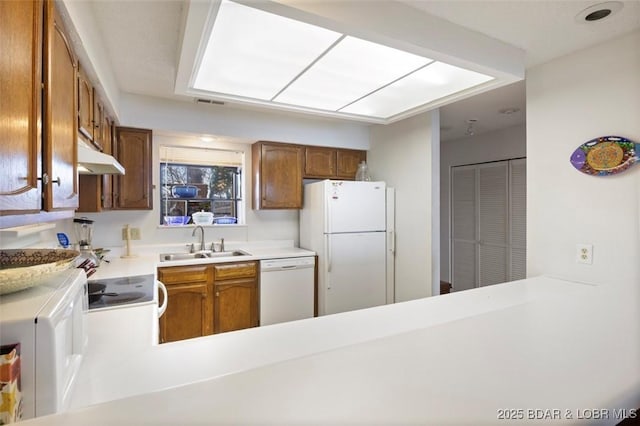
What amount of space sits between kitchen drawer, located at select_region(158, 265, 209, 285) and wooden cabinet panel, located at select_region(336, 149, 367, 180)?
1.93 m

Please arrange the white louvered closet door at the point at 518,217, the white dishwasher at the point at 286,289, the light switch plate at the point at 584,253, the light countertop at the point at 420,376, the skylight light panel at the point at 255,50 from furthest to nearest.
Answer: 1. the white louvered closet door at the point at 518,217
2. the white dishwasher at the point at 286,289
3. the light switch plate at the point at 584,253
4. the skylight light panel at the point at 255,50
5. the light countertop at the point at 420,376

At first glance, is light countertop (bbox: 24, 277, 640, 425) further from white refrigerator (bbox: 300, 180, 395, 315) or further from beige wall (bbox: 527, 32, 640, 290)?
white refrigerator (bbox: 300, 180, 395, 315)

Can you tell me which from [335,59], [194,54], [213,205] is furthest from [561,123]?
[213,205]

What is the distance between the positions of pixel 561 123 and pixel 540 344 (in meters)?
1.91

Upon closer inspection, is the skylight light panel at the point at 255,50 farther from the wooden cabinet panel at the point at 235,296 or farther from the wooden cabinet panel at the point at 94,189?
the wooden cabinet panel at the point at 235,296

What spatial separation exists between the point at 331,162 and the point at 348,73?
1908 mm

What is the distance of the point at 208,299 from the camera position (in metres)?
3.01

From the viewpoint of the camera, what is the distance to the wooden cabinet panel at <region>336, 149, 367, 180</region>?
392 centimetres

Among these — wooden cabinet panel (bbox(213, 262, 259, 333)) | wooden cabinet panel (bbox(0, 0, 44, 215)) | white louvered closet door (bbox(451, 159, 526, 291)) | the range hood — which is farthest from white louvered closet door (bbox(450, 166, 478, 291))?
wooden cabinet panel (bbox(0, 0, 44, 215))

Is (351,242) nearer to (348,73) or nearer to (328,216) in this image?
(328,216)

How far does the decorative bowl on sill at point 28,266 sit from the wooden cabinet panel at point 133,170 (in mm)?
2140

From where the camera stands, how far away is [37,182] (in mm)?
935

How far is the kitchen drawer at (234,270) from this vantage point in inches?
119

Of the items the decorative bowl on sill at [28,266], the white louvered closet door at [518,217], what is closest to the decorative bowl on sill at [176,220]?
the decorative bowl on sill at [28,266]
